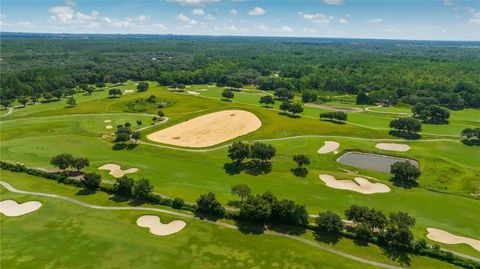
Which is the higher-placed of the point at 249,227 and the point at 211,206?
the point at 211,206

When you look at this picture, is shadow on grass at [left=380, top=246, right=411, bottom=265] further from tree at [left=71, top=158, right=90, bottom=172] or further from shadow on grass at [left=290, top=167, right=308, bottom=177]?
tree at [left=71, top=158, right=90, bottom=172]

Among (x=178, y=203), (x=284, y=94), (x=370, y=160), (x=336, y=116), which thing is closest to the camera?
(x=178, y=203)

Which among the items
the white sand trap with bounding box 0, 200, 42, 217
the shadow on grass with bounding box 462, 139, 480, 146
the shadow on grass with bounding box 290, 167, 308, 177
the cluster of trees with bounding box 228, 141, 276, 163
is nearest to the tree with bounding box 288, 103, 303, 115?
the cluster of trees with bounding box 228, 141, 276, 163

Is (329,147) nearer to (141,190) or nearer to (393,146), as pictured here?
(393,146)

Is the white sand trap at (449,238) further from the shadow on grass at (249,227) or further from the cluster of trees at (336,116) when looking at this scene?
the cluster of trees at (336,116)

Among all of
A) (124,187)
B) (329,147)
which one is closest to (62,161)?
(124,187)

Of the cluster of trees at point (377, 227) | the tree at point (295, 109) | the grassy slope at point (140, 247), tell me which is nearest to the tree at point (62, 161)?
the grassy slope at point (140, 247)

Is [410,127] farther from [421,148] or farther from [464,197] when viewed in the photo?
[464,197]
